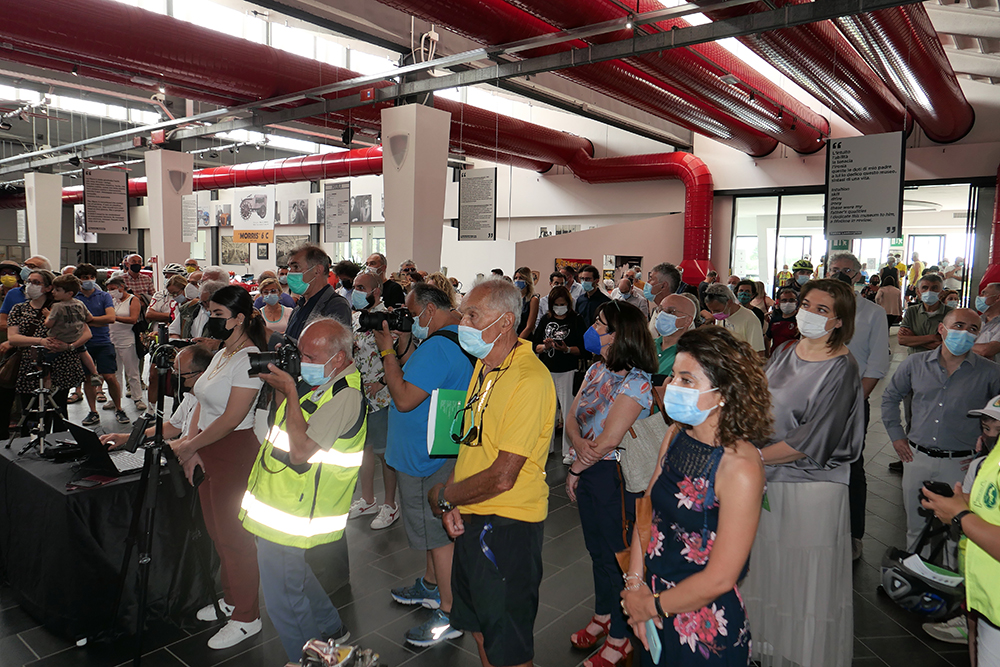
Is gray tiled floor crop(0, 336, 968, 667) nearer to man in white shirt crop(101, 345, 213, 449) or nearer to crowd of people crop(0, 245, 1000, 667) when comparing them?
crowd of people crop(0, 245, 1000, 667)

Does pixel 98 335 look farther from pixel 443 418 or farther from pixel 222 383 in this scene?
pixel 443 418

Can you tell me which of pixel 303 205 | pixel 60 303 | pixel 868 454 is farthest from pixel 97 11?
pixel 303 205

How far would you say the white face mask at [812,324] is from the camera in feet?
7.91

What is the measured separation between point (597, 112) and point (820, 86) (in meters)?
4.51

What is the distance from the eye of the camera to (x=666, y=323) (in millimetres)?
3377

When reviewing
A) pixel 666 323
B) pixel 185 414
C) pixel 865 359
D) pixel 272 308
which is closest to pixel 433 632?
pixel 185 414

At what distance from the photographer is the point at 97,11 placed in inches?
217

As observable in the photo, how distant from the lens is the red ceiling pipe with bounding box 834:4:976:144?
17.4 feet

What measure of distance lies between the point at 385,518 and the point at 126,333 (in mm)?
4654

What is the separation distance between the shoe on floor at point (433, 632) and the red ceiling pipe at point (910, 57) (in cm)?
539

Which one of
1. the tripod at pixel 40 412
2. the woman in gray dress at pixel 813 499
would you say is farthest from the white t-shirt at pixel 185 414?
the woman in gray dress at pixel 813 499

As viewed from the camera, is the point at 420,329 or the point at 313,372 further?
the point at 420,329

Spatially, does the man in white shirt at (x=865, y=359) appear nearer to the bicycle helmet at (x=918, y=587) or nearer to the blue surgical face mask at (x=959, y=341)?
the blue surgical face mask at (x=959, y=341)

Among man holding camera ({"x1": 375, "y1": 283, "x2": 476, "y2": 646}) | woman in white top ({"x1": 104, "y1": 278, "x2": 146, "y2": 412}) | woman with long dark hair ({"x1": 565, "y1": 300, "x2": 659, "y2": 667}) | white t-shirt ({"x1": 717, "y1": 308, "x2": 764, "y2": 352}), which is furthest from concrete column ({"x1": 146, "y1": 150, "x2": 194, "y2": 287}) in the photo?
woman with long dark hair ({"x1": 565, "y1": 300, "x2": 659, "y2": 667})
